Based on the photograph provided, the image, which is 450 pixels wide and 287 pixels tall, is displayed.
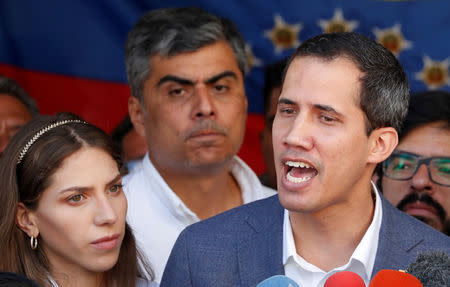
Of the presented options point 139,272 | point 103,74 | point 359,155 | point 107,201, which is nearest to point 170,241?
point 139,272

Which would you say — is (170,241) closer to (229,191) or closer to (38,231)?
(229,191)

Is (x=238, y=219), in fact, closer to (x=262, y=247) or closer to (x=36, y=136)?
(x=262, y=247)

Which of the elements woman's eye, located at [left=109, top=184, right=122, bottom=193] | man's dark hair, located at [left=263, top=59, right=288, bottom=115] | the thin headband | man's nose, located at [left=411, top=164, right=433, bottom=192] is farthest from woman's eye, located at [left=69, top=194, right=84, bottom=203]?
man's dark hair, located at [left=263, top=59, right=288, bottom=115]

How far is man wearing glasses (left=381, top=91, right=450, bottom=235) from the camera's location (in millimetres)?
3037

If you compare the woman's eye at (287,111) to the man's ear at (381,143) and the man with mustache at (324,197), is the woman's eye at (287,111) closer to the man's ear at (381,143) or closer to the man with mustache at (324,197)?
the man with mustache at (324,197)

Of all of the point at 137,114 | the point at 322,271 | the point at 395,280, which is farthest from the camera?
the point at 137,114

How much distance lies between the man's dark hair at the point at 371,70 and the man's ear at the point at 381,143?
21 millimetres

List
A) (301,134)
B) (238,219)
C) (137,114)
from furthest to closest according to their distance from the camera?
(137,114) < (238,219) < (301,134)

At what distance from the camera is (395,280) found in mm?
1556

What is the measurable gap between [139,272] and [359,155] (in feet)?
3.49

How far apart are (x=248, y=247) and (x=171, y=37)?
1460mm

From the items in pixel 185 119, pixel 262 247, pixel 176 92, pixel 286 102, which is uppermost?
pixel 176 92

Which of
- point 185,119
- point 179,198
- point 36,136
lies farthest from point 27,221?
point 185,119

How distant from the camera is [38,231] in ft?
8.50
